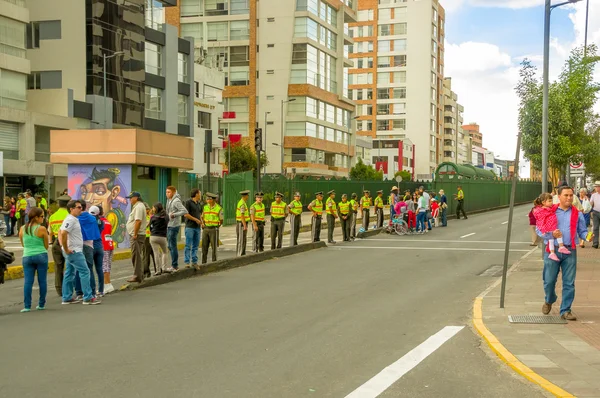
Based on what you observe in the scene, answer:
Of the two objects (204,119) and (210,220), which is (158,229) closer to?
(210,220)

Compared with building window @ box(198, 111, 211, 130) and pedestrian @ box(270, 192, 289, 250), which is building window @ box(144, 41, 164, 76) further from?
pedestrian @ box(270, 192, 289, 250)

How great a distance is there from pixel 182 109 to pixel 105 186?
32.1 meters

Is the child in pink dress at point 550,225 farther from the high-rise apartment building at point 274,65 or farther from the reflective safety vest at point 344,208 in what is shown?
the high-rise apartment building at point 274,65

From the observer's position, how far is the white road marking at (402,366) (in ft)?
21.5

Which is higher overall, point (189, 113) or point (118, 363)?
point (189, 113)

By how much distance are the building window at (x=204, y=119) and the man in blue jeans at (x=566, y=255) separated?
5370 cm

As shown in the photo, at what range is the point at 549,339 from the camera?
8742mm

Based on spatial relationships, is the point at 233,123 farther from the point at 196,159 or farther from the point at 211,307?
the point at 211,307

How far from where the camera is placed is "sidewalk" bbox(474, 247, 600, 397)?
689cm

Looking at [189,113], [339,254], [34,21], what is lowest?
[339,254]

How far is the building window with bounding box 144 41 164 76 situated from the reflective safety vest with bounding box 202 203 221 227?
3387 centimetres

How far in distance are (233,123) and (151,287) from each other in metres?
63.6

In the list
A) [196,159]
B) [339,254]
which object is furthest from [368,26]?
[339,254]

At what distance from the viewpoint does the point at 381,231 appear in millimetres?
31203
